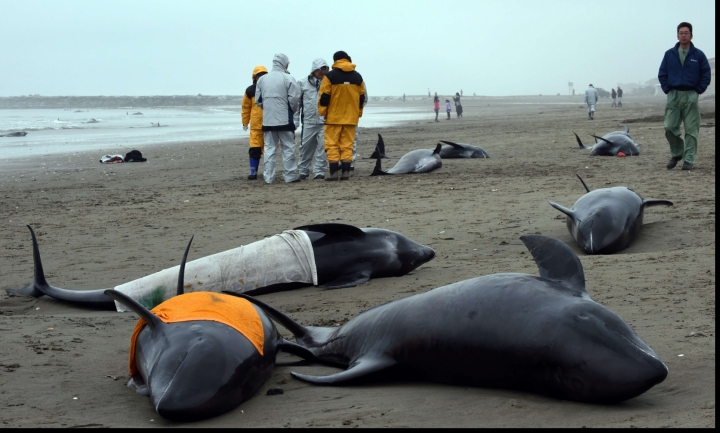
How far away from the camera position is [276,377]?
4.29 meters

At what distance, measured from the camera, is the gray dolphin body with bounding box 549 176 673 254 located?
7.20 m

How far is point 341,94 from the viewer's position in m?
13.8

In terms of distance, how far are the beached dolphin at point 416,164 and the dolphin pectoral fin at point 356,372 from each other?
34.0 feet

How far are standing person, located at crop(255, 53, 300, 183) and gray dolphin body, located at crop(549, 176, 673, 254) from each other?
23.7 feet

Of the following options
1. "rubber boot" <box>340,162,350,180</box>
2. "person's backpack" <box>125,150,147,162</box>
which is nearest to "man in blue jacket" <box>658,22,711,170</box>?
"rubber boot" <box>340,162,350,180</box>

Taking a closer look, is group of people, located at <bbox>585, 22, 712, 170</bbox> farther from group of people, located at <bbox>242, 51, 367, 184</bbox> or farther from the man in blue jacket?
group of people, located at <bbox>242, 51, 367, 184</bbox>

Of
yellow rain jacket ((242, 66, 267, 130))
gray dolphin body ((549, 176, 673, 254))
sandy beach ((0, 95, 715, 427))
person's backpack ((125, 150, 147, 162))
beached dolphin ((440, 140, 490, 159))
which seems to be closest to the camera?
sandy beach ((0, 95, 715, 427))

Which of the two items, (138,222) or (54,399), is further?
(138,222)

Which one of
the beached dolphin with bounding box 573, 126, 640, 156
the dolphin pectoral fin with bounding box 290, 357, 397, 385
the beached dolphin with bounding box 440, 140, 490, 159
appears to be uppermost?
the beached dolphin with bounding box 573, 126, 640, 156

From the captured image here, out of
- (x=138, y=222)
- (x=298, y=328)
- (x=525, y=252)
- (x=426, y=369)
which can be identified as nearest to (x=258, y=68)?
(x=138, y=222)

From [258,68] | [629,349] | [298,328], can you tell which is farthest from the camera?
[258,68]

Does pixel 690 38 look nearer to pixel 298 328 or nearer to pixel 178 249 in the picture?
pixel 178 249

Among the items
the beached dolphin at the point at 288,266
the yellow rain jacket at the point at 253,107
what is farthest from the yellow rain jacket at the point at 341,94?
the beached dolphin at the point at 288,266

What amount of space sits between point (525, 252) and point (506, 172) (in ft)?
22.0
